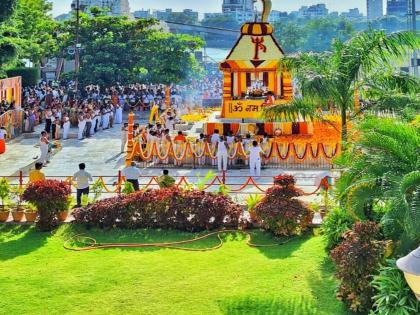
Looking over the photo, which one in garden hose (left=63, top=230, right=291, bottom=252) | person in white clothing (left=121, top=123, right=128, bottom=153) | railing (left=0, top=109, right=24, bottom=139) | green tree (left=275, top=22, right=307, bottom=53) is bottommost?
garden hose (left=63, top=230, right=291, bottom=252)

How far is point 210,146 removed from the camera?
20.6m

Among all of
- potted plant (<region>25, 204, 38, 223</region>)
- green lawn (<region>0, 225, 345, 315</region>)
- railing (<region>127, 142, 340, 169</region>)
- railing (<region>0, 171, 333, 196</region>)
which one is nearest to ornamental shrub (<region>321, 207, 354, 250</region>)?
green lawn (<region>0, 225, 345, 315</region>)

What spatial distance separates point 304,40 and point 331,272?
69.6 meters

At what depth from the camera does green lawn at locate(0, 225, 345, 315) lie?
908cm

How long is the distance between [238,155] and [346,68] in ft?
24.6

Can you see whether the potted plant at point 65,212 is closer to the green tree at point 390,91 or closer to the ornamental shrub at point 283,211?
the ornamental shrub at point 283,211

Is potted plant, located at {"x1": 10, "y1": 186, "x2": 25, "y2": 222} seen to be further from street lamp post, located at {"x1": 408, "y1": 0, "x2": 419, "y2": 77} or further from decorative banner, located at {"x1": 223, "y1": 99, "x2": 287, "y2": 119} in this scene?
street lamp post, located at {"x1": 408, "y1": 0, "x2": 419, "y2": 77}

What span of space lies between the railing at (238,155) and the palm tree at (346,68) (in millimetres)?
6384

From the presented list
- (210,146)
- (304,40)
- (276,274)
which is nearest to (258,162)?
(210,146)

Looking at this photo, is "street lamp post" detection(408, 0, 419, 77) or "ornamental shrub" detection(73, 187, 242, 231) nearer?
"ornamental shrub" detection(73, 187, 242, 231)

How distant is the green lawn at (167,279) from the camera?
29.8 ft

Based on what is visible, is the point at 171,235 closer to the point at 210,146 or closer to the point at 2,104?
the point at 210,146

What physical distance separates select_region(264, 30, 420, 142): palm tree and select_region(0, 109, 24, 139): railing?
1555 centimetres

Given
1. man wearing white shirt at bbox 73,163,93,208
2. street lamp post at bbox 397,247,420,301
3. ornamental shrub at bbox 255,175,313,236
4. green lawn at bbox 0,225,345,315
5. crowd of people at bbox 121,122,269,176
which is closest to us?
street lamp post at bbox 397,247,420,301
